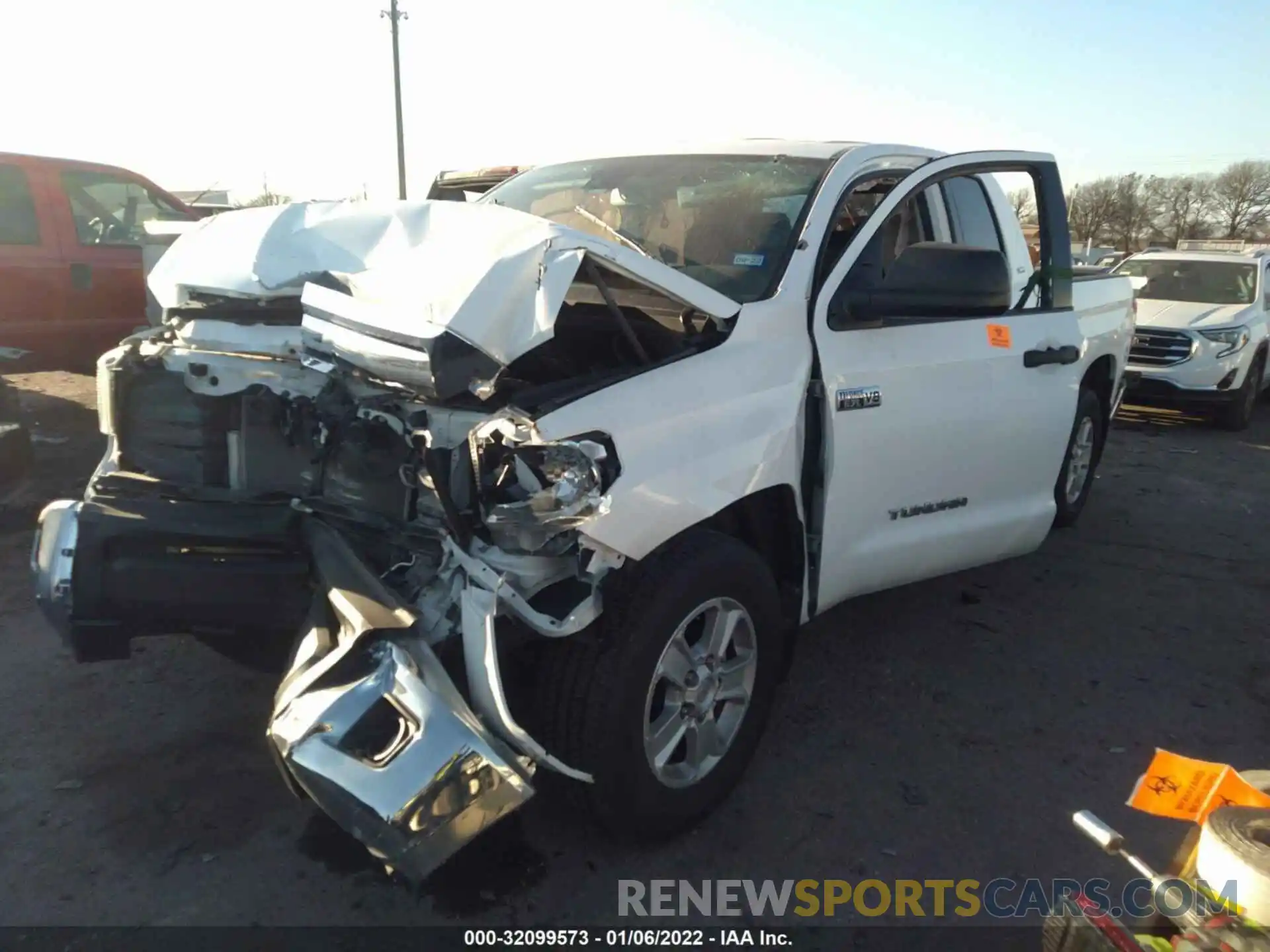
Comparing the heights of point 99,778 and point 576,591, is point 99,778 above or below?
below

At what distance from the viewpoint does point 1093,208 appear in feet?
178

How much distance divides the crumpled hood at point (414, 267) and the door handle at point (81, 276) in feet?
16.6

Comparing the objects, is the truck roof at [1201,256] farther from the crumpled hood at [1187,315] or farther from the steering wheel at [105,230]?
the steering wheel at [105,230]

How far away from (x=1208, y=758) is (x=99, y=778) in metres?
3.70

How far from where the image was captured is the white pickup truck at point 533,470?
238cm

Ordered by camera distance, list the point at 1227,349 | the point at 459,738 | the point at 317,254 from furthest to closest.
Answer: the point at 1227,349, the point at 317,254, the point at 459,738

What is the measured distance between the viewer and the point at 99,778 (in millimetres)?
3141

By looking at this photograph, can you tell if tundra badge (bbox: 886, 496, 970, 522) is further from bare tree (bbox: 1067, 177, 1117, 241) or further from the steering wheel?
bare tree (bbox: 1067, 177, 1117, 241)

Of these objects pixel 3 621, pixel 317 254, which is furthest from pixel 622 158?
pixel 3 621

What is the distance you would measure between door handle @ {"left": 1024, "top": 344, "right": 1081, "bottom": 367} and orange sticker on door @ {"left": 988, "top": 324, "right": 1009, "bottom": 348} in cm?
13

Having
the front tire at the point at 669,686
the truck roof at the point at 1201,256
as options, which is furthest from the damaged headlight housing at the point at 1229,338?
the front tire at the point at 669,686

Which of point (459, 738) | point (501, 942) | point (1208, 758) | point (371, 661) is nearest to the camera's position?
A: point (459, 738)

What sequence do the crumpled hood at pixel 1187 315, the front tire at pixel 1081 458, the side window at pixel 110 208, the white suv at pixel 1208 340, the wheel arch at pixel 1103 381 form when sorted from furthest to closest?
1. the crumpled hood at pixel 1187 315
2. the white suv at pixel 1208 340
3. the side window at pixel 110 208
4. the wheel arch at pixel 1103 381
5. the front tire at pixel 1081 458

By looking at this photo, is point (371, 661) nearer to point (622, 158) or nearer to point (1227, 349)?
point (622, 158)
